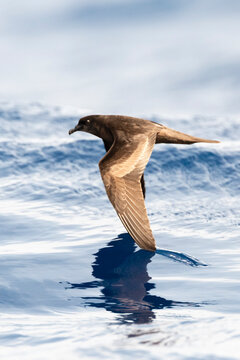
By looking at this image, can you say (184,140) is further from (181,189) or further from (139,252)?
(181,189)

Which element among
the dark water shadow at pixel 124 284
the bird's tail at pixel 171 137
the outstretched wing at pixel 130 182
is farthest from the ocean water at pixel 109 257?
the bird's tail at pixel 171 137

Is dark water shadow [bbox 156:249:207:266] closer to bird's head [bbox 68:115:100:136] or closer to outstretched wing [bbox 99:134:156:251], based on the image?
outstretched wing [bbox 99:134:156:251]

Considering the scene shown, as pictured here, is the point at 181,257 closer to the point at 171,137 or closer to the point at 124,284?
the point at 124,284

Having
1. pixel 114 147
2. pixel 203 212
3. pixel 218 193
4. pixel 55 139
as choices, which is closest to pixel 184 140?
pixel 114 147

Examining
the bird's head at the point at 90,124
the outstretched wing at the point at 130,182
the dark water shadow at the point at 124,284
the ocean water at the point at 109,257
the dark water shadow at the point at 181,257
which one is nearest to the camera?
the ocean water at the point at 109,257

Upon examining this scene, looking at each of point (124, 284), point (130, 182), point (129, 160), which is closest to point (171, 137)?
point (129, 160)

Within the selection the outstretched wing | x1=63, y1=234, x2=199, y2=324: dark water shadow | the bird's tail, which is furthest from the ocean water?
the bird's tail

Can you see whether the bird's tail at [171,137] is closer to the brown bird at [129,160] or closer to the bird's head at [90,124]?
the brown bird at [129,160]

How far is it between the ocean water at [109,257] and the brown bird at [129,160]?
710mm

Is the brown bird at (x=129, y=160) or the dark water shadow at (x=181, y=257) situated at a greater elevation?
the brown bird at (x=129, y=160)

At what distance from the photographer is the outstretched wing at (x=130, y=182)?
6.85 meters

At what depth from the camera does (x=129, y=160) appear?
7719mm

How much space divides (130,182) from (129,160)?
0.44 m

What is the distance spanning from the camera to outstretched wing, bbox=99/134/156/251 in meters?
6.85
